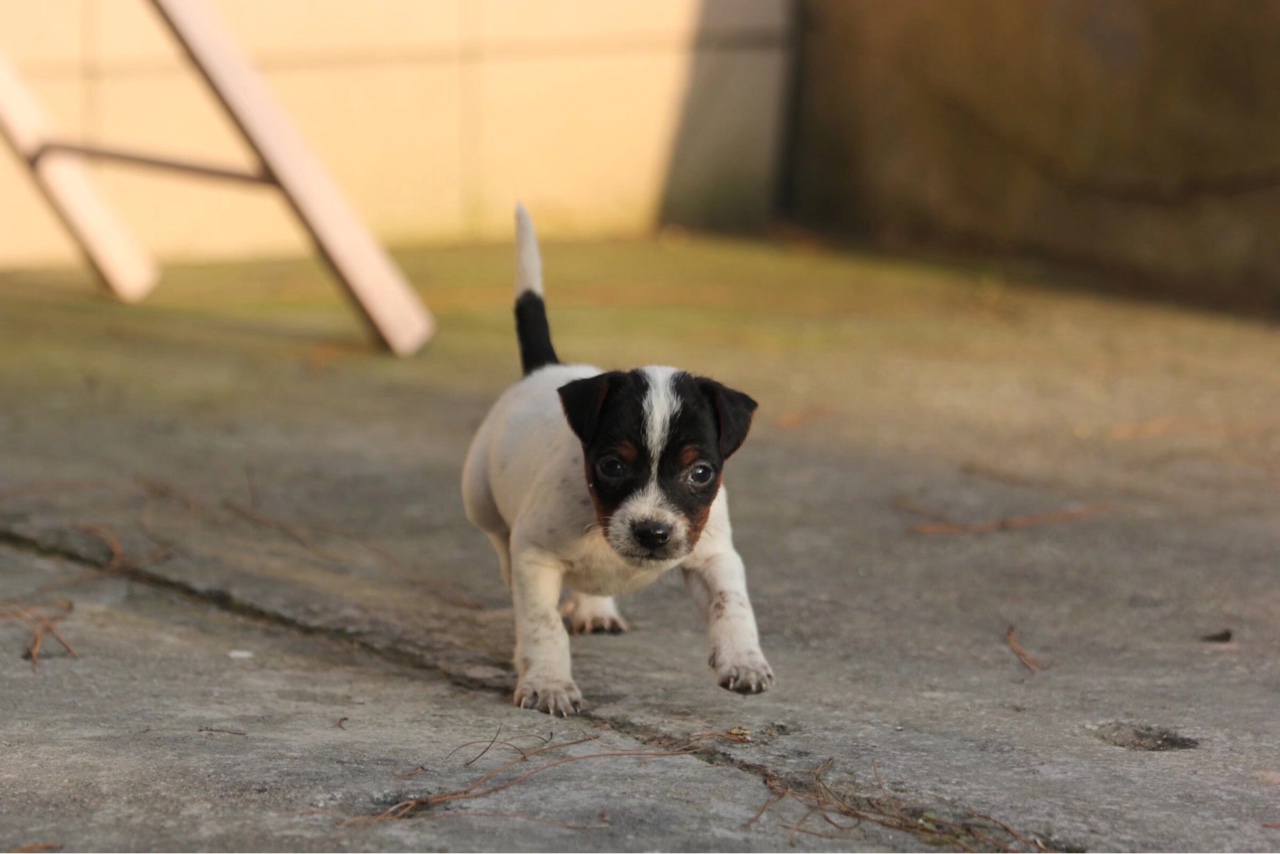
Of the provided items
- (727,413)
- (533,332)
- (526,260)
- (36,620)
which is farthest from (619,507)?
(36,620)

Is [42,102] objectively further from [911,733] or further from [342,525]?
[911,733]

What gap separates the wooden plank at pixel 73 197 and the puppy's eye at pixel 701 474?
16.4 feet

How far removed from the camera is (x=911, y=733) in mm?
3240

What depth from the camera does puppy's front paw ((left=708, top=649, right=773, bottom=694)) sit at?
10.8 feet

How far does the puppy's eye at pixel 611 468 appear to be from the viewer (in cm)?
332

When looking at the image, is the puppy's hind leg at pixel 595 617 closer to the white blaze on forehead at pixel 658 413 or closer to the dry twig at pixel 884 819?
the white blaze on forehead at pixel 658 413

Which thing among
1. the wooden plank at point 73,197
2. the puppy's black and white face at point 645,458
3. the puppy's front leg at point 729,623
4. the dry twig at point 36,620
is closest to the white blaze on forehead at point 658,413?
the puppy's black and white face at point 645,458

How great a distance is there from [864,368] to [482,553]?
110 inches

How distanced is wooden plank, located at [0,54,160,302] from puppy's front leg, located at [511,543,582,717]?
15.6 feet

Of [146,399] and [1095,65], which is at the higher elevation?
[1095,65]

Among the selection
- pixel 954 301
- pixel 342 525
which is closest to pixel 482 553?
pixel 342 525

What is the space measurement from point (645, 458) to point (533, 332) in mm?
911

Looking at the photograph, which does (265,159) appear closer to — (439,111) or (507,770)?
(439,111)

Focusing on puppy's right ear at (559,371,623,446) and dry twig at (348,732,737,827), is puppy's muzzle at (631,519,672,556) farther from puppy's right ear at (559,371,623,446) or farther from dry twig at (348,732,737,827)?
dry twig at (348,732,737,827)
